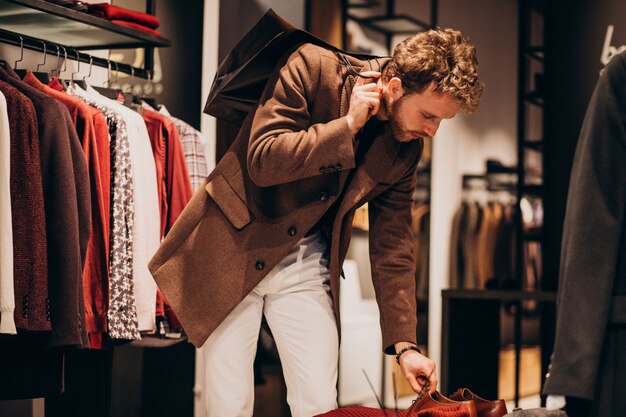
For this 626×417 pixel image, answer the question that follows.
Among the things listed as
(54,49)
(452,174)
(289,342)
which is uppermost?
(54,49)

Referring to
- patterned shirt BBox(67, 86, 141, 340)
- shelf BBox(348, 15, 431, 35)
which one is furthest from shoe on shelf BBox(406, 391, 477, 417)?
shelf BBox(348, 15, 431, 35)

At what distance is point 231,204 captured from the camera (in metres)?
2.19

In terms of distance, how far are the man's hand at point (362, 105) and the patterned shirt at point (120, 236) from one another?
4.35 feet

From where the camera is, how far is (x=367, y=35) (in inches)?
197

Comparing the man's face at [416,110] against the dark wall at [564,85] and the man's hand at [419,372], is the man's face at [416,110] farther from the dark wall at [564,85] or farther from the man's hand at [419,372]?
the dark wall at [564,85]

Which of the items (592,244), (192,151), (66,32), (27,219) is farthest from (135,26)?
(592,244)

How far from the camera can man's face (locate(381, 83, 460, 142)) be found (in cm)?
207

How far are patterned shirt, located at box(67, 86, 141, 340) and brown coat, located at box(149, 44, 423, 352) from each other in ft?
2.78

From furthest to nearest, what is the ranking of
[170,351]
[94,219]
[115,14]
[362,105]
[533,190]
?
1. [533,190]
2. [170,351]
3. [115,14]
4. [94,219]
5. [362,105]

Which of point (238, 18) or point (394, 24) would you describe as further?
point (394, 24)

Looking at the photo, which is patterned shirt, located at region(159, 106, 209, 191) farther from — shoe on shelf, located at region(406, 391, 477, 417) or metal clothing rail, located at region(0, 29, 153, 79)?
shoe on shelf, located at region(406, 391, 477, 417)

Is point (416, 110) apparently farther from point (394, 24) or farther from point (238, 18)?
point (394, 24)

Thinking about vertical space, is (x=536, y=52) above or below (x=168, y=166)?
above

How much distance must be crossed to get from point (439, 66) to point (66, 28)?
1.84m
